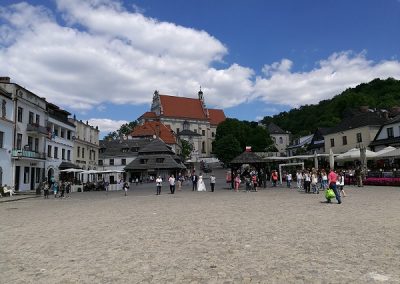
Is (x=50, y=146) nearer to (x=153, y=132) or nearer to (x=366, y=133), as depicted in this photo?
(x=366, y=133)

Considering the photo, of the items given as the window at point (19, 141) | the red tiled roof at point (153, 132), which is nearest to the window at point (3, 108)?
the window at point (19, 141)

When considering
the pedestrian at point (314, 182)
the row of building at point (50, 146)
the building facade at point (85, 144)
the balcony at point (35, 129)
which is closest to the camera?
the pedestrian at point (314, 182)

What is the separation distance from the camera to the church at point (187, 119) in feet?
397

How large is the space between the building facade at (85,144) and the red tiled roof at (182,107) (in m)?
59.4

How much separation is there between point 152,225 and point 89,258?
444 centimetres

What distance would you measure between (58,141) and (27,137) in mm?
8292

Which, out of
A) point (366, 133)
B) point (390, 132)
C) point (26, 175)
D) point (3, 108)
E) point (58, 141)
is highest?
point (3, 108)

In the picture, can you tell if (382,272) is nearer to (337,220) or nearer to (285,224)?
(285,224)

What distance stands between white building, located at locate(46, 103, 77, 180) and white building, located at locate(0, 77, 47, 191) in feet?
5.69

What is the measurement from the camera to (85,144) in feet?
191

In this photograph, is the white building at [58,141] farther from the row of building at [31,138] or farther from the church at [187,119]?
the church at [187,119]

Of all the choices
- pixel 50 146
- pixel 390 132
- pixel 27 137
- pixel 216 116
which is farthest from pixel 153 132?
pixel 390 132

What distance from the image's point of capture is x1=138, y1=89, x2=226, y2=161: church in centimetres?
12100

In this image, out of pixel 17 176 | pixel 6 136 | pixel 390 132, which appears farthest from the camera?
pixel 390 132
